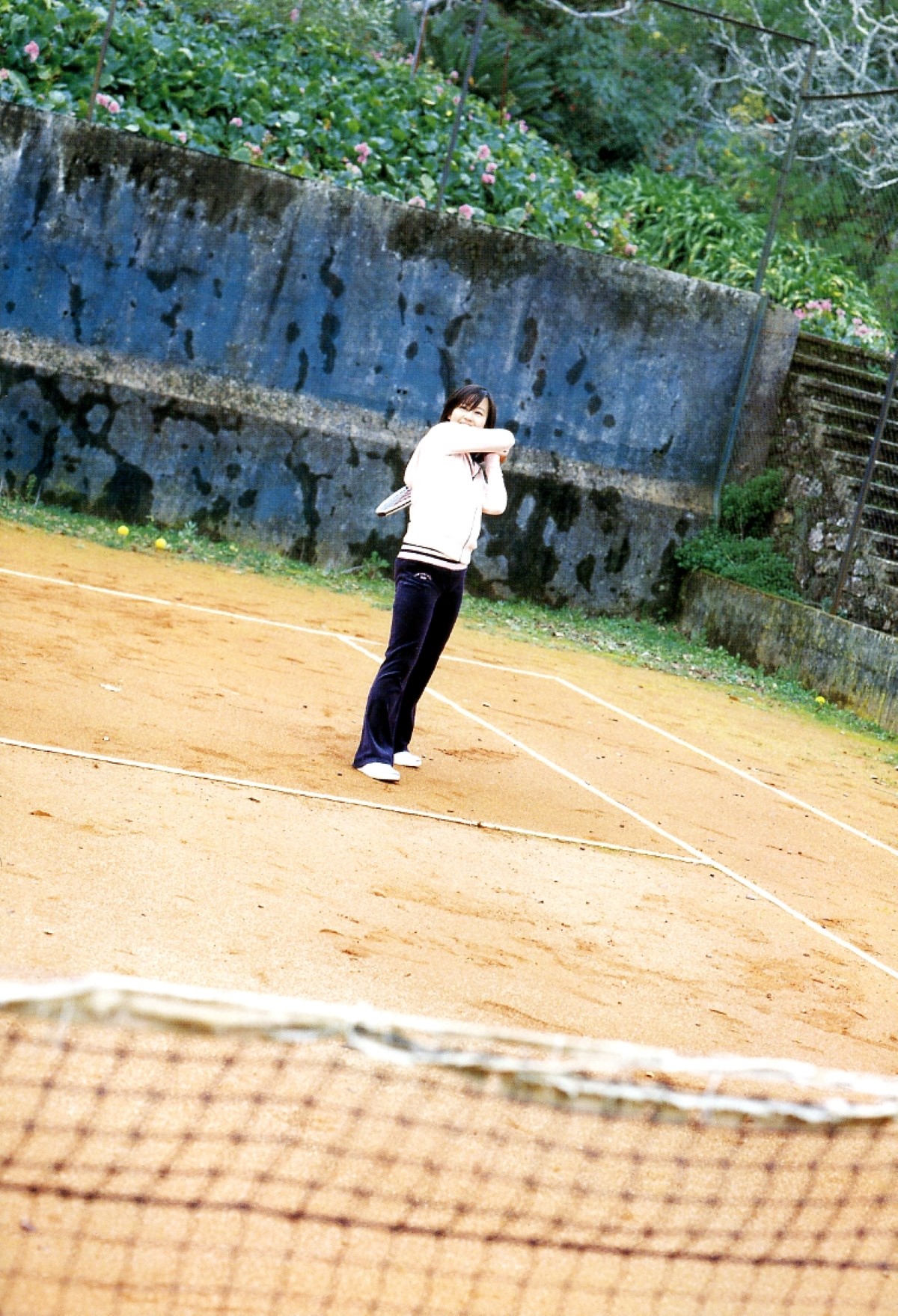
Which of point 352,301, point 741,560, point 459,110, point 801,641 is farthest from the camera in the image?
point 741,560

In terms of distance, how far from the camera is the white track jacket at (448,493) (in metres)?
6.17

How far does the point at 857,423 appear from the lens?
520 inches

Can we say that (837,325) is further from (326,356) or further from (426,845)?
(426,845)

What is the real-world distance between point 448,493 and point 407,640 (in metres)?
0.66

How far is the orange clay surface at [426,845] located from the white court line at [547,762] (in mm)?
36

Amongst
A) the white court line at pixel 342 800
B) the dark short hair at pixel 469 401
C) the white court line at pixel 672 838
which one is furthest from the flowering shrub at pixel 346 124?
the white court line at pixel 342 800

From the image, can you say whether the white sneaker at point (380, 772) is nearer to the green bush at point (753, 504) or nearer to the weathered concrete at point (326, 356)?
the weathered concrete at point (326, 356)

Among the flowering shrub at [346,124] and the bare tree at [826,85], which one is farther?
the bare tree at [826,85]

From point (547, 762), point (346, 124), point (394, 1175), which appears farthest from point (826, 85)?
point (394, 1175)

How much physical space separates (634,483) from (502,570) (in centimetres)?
147

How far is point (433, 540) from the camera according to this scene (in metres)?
6.18

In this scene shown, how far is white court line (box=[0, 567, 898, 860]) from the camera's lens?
773cm

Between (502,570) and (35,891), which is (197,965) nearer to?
(35,891)

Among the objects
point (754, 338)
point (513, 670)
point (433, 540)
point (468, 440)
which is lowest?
point (513, 670)
